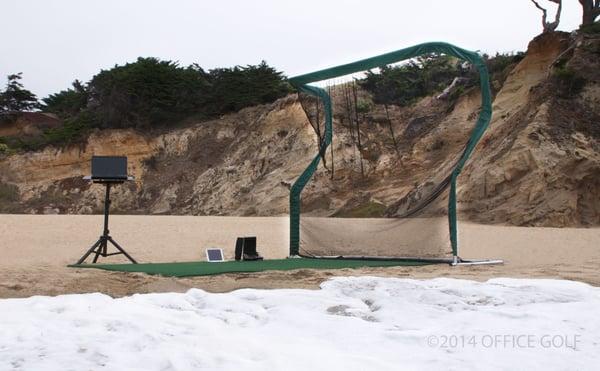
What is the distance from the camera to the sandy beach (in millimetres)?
5582

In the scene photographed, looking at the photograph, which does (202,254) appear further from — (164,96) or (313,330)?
(164,96)

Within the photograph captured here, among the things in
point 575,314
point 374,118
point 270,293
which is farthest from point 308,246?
point 374,118

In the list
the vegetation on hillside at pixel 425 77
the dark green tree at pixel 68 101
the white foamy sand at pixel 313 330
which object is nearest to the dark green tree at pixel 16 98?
the dark green tree at pixel 68 101

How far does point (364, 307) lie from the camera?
4.43 metres

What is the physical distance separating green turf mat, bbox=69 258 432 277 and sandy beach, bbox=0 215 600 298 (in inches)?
14.1

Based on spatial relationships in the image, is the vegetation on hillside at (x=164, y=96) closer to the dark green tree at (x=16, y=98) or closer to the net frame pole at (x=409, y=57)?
the dark green tree at (x=16, y=98)

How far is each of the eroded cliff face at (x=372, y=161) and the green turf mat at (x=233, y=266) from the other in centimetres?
498

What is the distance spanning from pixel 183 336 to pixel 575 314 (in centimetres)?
263

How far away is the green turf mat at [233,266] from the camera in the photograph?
273 inches

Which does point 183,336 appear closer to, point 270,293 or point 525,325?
point 270,293

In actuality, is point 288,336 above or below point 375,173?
below

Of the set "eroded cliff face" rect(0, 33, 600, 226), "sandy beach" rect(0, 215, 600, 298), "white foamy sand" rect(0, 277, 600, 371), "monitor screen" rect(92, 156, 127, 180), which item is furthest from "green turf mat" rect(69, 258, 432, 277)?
"eroded cliff face" rect(0, 33, 600, 226)

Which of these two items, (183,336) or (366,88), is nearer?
(183,336)

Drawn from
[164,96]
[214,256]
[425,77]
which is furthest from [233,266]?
[164,96]
